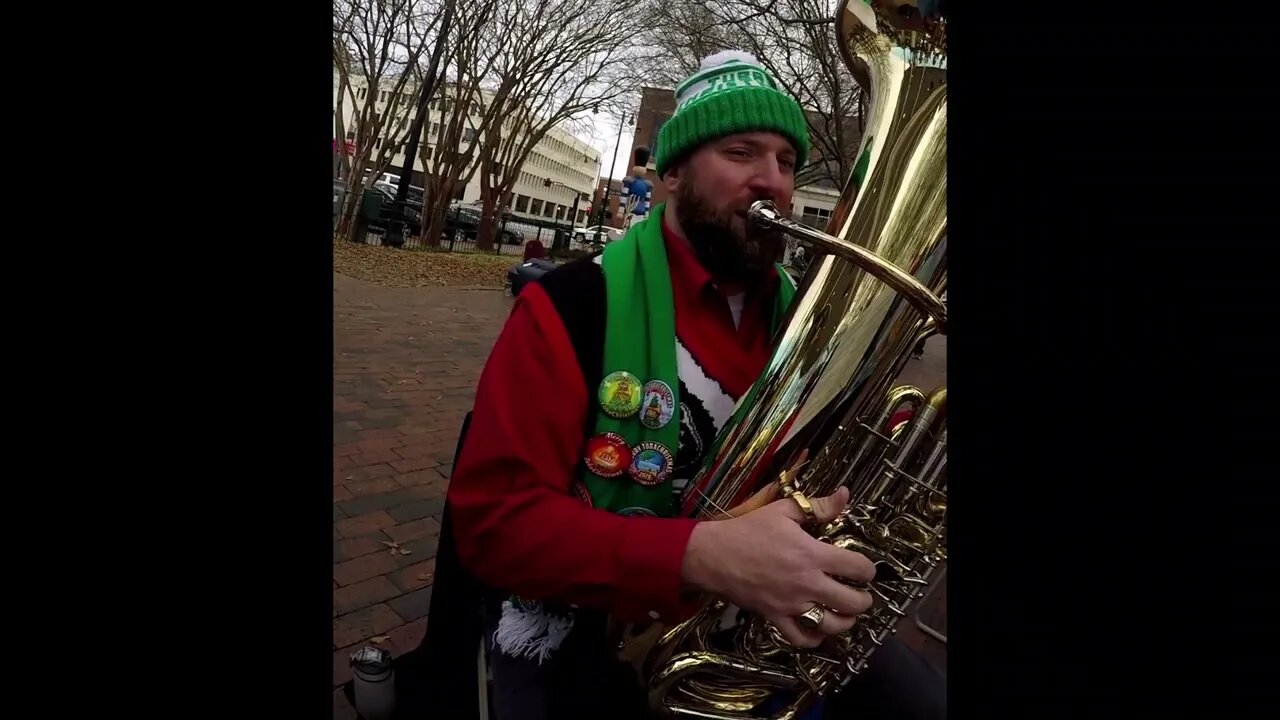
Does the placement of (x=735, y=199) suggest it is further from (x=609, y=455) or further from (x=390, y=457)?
(x=390, y=457)

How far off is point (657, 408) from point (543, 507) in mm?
328

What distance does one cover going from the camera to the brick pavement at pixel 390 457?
297 centimetres

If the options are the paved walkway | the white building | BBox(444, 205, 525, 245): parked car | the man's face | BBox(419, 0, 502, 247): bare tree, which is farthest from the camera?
the white building

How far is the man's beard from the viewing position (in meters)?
1.70

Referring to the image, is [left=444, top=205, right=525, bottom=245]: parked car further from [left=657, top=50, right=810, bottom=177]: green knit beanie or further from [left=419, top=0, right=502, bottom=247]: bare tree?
[left=657, top=50, right=810, bottom=177]: green knit beanie

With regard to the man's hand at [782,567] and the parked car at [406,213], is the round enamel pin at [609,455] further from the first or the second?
the parked car at [406,213]

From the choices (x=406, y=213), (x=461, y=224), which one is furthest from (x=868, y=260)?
(x=406, y=213)

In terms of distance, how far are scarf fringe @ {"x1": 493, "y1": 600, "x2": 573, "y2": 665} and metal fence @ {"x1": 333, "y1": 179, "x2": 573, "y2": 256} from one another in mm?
15337

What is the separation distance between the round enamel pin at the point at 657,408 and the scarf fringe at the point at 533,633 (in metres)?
0.49

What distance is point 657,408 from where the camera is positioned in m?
1.50

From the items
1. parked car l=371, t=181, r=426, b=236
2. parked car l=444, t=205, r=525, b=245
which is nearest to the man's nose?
parked car l=371, t=181, r=426, b=236
